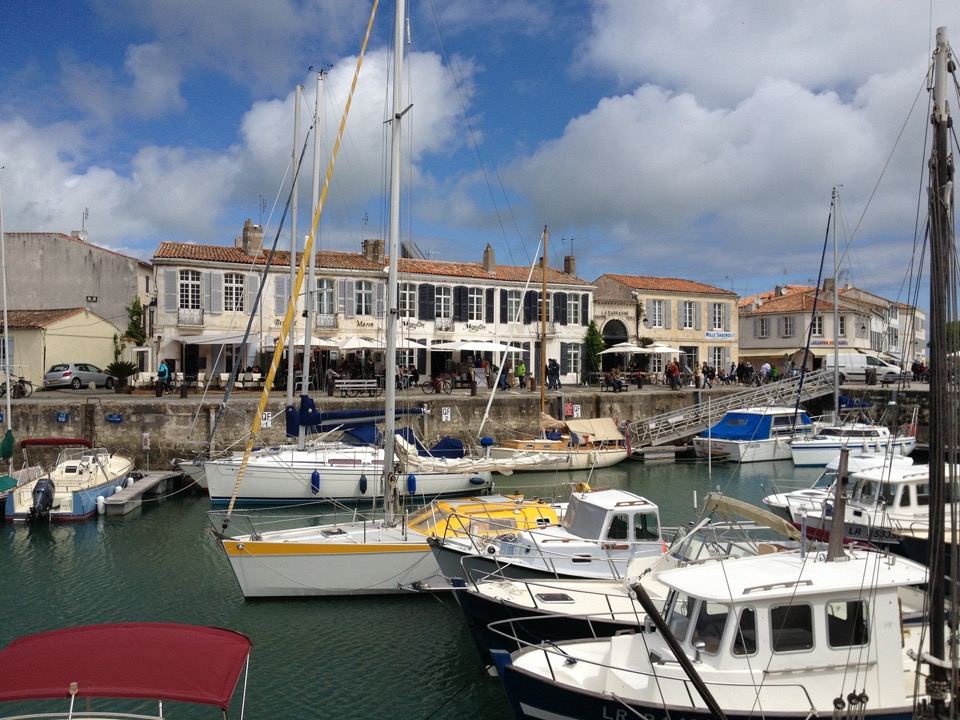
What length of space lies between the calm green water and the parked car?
1451cm

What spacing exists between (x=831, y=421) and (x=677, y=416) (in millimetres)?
8073

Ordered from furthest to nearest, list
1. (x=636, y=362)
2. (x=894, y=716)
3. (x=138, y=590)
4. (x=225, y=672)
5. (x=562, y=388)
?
(x=636, y=362) < (x=562, y=388) < (x=138, y=590) < (x=894, y=716) < (x=225, y=672)

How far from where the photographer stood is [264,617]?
568 inches

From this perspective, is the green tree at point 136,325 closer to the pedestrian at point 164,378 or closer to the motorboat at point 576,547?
the pedestrian at point 164,378

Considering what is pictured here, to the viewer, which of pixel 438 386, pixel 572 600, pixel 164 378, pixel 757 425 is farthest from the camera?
pixel 438 386

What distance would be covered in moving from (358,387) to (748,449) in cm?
1719

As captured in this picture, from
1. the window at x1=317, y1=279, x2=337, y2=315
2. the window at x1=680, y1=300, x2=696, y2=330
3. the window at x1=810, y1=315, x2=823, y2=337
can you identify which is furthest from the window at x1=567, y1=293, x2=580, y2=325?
the window at x1=810, y1=315, x2=823, y2=337

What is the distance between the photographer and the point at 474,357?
41.7 meters

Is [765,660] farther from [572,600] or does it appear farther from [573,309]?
[573,309]

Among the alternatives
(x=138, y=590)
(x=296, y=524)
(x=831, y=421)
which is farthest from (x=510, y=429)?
(x=138, y=590)

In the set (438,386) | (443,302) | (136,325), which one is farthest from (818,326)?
(136,325)

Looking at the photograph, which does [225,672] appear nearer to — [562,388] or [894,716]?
[894,716]

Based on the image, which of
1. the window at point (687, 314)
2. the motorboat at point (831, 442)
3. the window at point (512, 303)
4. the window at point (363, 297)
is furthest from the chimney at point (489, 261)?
the motorboat at point (831, 442)

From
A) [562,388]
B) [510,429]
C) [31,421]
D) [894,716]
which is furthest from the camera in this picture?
[562,388]
